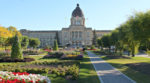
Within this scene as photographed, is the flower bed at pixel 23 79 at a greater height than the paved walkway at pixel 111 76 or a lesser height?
greater

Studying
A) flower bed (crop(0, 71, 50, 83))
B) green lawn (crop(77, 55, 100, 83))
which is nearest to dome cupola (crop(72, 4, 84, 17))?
green lawn (crop(77, 55, 100, 83))

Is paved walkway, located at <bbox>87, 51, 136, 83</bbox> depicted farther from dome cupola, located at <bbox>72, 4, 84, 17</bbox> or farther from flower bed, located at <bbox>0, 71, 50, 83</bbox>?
dome cupola, located at <bbox>72, 4, 84, 17</bbox>

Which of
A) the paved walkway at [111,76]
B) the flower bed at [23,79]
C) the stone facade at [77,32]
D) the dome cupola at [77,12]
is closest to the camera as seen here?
the flower bed at [23,79]

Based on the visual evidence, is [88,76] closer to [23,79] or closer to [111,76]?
[111,76]

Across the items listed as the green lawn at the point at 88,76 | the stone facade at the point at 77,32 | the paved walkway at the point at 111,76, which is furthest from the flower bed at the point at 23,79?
the stone facade at the point at 77,32

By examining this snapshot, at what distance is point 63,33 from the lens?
111500mm

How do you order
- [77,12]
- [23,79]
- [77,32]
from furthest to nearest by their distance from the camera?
[77,32] < [77,12] < [23,79]

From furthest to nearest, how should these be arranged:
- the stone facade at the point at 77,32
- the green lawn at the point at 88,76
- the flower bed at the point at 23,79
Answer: the stone facade at the point at 77,32
the green lawn at the point at 88,76
the flower bed at the point at 23,79

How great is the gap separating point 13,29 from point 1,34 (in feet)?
114

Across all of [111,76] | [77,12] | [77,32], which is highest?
[77,12]

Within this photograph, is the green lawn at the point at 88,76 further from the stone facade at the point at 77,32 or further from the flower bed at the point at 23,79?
the stone facade at the point at 77,32

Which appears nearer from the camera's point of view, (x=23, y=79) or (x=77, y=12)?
(x=23, y=79)

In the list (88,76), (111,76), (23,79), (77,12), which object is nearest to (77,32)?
(77,12)

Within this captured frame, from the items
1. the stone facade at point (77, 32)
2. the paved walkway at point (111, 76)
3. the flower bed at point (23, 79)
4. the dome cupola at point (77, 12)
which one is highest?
the dome cupola at point (77, 12)
